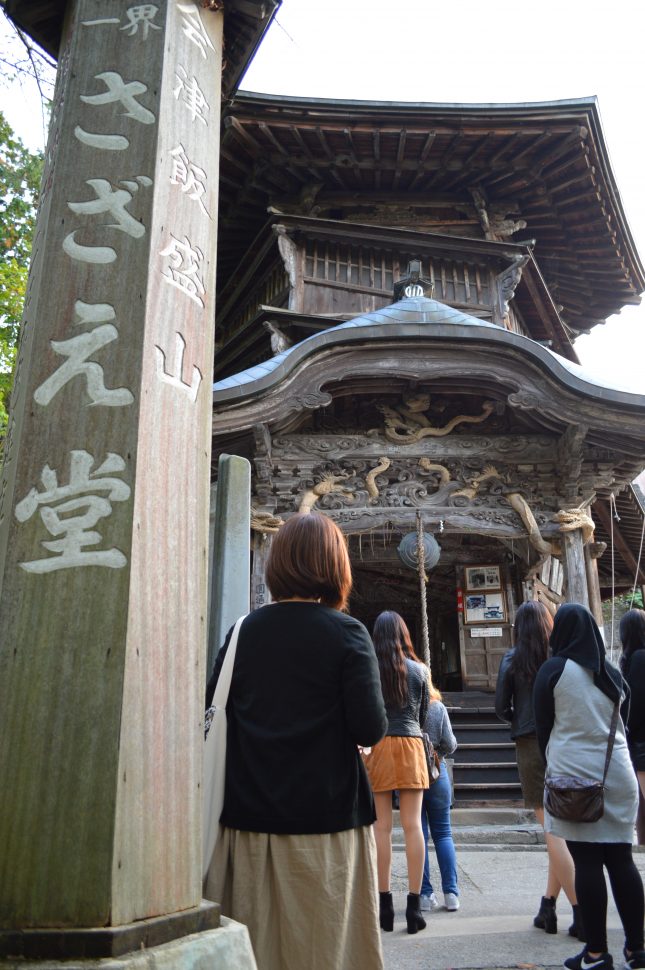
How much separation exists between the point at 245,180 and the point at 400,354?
4.93 m

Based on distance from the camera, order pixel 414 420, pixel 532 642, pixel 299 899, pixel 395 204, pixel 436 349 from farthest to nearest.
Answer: pixel 395 204 → pixel 414 420 → pixel 436 349 → pixel 532 642 → pixel 299 899

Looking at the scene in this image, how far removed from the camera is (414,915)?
13.1 feet

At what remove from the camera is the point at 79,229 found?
233 centimetres

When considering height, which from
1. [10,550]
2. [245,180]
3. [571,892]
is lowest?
[571,892]

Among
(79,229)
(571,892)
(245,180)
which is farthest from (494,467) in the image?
(79,229)

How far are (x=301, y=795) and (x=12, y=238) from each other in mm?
10183

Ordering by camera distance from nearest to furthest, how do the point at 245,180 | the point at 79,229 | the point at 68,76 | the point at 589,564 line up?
the point at 79,229 < the point at 68,76 < the point at 589,564 < the point at 245,180

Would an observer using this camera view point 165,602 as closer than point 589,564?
Yes

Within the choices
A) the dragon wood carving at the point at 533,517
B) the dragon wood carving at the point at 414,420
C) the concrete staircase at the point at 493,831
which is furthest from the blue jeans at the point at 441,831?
the dragon wood carving at the point at 414,420

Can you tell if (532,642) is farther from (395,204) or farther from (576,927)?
(395,204)

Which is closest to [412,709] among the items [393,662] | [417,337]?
[393,662]

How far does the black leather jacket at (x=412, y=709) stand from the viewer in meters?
4.19

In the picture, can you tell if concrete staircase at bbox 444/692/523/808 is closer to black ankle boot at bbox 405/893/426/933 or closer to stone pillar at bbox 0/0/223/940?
black ankle boot at bbox 405/893/426/933

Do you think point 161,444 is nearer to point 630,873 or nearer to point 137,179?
point 137,179
